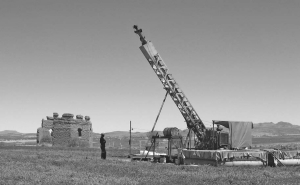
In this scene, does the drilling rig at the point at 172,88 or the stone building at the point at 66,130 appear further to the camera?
the stone building at the point at 66,130

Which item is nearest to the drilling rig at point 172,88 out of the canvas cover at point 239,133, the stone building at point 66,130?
the canvas cover at point 239,133

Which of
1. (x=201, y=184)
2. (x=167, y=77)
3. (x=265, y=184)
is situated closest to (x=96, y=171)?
(x=201, y=184)

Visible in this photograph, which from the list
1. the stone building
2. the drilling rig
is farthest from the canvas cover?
the stone building

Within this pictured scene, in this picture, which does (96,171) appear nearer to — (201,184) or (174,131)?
(201,184)

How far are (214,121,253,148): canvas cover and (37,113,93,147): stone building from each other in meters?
27.7

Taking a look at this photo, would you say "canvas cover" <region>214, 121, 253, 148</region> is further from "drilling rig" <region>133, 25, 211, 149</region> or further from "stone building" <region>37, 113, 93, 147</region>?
"stone building" <region>37, 113, 93, 147</region>

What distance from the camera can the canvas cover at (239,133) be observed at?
23.3 metres

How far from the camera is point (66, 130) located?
47.4 meters

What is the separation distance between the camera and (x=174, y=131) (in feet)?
80.5

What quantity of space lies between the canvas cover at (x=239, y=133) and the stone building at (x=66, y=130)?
27.7 m

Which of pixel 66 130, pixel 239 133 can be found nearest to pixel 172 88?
pixel 239 133

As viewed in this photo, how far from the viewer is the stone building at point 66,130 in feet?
155

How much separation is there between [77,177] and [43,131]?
35.4 m

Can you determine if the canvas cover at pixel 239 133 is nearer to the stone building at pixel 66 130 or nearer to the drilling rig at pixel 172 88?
the drilling rig at pixel 172 88
